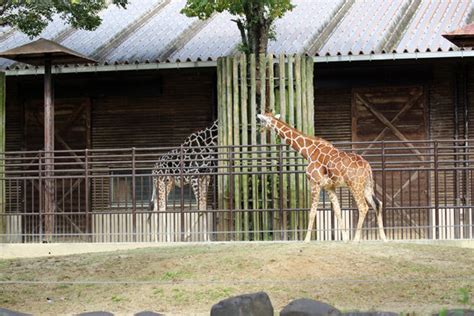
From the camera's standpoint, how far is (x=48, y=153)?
1784 centimetres

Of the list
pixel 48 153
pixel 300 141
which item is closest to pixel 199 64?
pixel 48 153

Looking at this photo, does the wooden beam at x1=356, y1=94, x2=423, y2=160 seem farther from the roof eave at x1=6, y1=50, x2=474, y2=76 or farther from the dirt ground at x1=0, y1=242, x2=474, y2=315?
the dirt ground at x1=0, y1=242, x2=474, y2=315

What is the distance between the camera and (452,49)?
18.1m

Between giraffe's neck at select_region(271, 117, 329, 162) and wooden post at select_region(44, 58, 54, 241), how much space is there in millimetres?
4223

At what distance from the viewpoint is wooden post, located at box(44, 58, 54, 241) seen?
17.4 metres

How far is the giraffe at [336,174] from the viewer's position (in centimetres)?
1534

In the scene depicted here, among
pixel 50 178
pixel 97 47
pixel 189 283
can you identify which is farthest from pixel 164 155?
pixel 189 283

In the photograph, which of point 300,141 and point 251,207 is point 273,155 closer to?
point 251,207

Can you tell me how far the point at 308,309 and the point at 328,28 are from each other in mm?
13139

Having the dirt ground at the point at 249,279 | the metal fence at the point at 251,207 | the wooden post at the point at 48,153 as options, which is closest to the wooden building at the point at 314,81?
the metal fence at the point at 251,207

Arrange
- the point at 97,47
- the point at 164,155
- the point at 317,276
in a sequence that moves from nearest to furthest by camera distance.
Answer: the point at 317,276
the point at 164,155
the point at 97,47

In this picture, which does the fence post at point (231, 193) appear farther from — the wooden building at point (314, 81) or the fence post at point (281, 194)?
the wooden building at point (314, 81)

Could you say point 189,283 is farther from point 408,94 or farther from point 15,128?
point 15,128

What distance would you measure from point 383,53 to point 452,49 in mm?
1238
